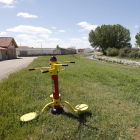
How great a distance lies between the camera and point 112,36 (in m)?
49.3

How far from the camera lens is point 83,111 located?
2959 millimetres

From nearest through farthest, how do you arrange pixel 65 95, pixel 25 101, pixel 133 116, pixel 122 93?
pixel 133 116, pixel 25 101, pixel 65 95, pixel 122 93

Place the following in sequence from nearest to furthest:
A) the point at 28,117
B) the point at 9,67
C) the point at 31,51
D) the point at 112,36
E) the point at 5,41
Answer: the point at 28,117 → the point at 9,67 → the point at 5,41 → the point at 112,36 → the point at 31,51

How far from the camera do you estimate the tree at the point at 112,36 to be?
49281mm

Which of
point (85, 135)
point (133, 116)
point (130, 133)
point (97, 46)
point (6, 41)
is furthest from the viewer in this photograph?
point (97, 46)

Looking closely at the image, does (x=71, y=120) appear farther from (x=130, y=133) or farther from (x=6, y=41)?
(x=6, y=41)

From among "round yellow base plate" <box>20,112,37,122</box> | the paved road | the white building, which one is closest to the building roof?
the paved road

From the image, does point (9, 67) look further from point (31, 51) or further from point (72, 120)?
point (31, 51)

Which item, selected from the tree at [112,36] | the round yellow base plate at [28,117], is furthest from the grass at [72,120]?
the tree at [112,36]

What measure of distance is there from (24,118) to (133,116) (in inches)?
114

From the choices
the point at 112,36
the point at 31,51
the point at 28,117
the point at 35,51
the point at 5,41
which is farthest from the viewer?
the point at 35,51

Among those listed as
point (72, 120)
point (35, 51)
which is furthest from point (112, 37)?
point (72, 120)

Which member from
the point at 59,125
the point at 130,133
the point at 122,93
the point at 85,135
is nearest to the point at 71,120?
the point at 59,125

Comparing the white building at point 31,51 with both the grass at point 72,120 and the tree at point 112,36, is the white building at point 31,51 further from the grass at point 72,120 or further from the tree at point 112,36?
the grass at point 72,120
